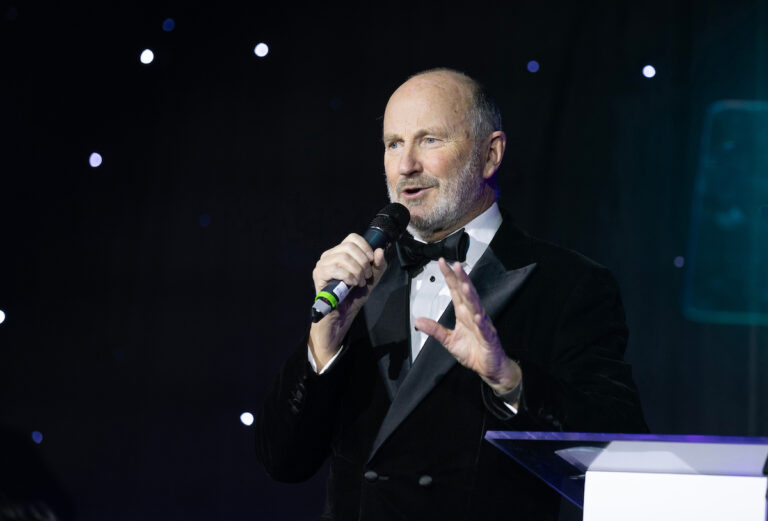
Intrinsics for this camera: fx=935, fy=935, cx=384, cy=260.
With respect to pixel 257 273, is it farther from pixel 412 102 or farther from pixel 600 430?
pixel 600 430

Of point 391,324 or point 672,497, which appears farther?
point 391,324

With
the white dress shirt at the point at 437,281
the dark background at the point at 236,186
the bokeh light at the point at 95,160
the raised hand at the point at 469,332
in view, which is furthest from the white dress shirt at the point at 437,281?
the bokeh light at the point at 95,160

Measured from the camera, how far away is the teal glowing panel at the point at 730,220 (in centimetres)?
269

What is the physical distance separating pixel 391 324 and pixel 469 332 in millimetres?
491

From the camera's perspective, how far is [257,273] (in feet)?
9.84

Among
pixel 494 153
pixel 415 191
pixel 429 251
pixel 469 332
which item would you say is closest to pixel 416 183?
pixel 415 191

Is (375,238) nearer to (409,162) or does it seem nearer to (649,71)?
(409,162)

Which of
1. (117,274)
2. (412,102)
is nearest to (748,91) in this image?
(412,102)

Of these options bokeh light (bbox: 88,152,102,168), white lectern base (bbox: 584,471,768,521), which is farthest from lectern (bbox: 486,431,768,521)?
bokeh light (bbox: 88,152,102,168)

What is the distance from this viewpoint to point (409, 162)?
6.65ft

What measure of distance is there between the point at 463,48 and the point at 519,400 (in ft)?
5.46

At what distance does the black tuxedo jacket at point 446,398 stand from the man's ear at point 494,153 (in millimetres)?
197

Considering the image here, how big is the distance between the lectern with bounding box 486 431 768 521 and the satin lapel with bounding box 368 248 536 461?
57 cm

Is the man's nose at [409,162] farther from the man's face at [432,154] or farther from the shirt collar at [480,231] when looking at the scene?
the shirt collar at [480,231]
